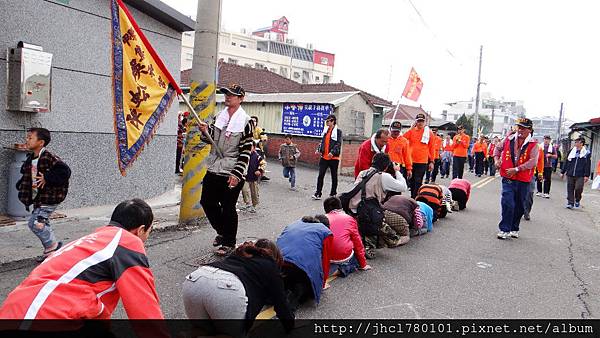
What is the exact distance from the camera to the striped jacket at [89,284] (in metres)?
2.27

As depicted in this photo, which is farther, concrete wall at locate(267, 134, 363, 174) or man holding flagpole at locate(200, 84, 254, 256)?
concrete wall at locate(267, 134, 363, 174)

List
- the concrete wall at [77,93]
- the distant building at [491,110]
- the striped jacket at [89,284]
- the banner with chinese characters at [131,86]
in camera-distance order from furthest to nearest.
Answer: the distant building at [491,110] < the concrete wall at [77,93] < the banner with chinese characters at [131,86] < the striped jacket at [89,284]

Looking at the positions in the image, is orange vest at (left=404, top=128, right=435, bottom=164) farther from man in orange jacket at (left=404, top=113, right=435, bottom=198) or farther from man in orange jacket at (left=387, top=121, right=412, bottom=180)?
man in orange jacket at (left=387, top=121, right=412, bottom=180)

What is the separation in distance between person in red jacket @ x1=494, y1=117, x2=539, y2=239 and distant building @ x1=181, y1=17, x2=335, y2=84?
57.6 metres

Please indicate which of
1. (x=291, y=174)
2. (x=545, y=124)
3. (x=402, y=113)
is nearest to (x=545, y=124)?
(x=545, y=124)

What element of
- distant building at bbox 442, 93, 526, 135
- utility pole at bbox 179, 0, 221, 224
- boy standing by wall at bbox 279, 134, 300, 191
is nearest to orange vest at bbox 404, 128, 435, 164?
boy standing by wall at bbox 279, 134, 300, 191

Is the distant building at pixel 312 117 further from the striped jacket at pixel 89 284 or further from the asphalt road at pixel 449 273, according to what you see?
the striped jacket at pixel 89 284

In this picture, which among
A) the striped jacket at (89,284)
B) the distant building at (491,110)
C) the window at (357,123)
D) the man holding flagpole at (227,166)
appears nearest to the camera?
the striped jacket at (89,284)

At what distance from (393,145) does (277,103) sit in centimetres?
1027

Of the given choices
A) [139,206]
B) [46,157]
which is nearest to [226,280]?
[139,206]

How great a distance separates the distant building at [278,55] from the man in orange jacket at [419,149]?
55416 millimetres

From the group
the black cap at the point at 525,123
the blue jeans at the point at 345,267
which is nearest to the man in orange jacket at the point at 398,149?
the black cap at the point at 525,123

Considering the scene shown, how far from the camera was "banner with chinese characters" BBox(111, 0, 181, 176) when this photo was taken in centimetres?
478

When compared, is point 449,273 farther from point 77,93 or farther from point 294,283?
point 77,93
